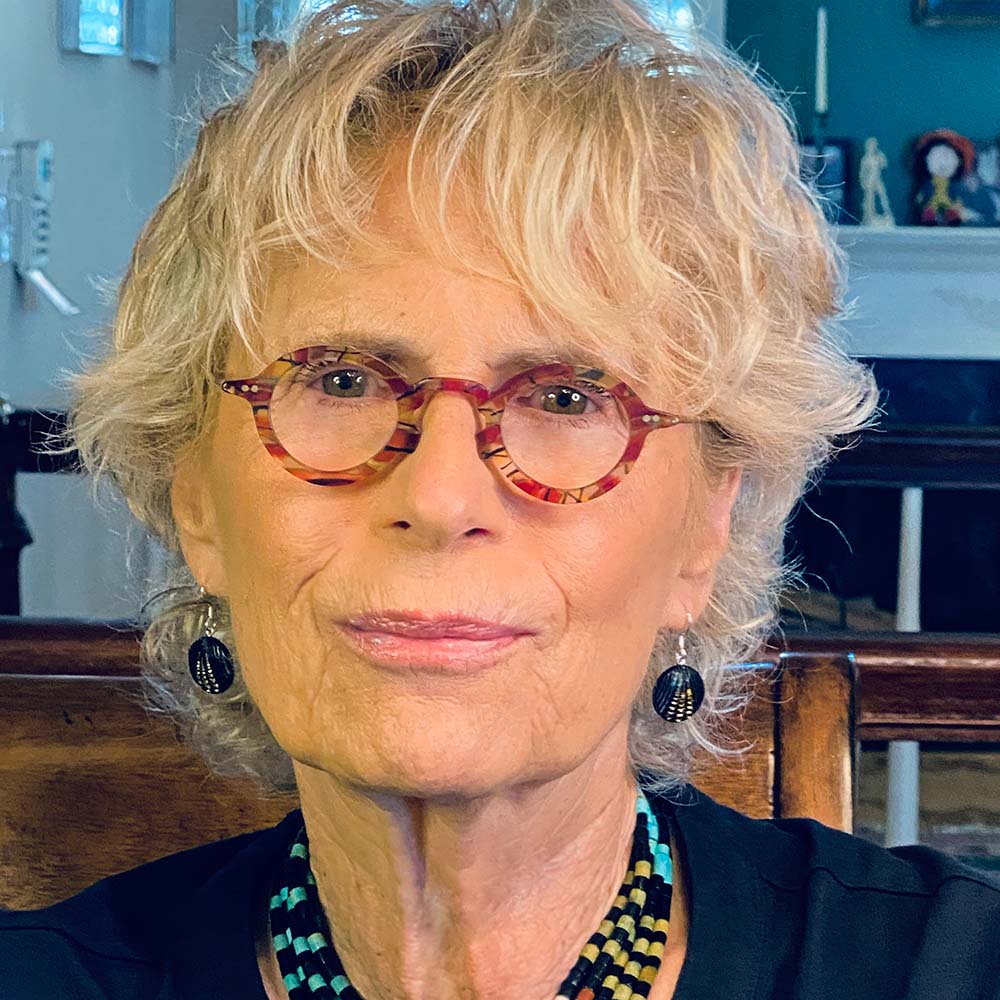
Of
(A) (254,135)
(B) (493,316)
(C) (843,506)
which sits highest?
(A) (254,135)

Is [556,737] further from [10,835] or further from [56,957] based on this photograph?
[10,835]

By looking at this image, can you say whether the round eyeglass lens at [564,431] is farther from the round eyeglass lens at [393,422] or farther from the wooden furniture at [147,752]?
the wooden furniture at [147,752]

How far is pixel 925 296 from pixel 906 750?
3593mm

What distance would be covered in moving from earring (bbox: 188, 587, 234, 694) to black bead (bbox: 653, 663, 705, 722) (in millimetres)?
368

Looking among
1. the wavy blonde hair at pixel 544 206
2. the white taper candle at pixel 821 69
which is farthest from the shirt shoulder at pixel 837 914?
the white taper candle at pixel 821 69

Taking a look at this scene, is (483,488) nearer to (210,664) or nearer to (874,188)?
(210,664)

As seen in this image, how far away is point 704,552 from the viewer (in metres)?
1.14

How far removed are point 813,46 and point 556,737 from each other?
4.85 metres

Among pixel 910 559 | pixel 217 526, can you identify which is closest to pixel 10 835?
pixel 217 526

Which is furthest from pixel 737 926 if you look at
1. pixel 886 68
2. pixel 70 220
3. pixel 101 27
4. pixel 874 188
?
pixel 886 68

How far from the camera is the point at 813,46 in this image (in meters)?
5.33

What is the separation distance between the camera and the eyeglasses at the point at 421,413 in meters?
0.97

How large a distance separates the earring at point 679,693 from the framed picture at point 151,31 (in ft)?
12.0

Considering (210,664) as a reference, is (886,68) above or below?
above
